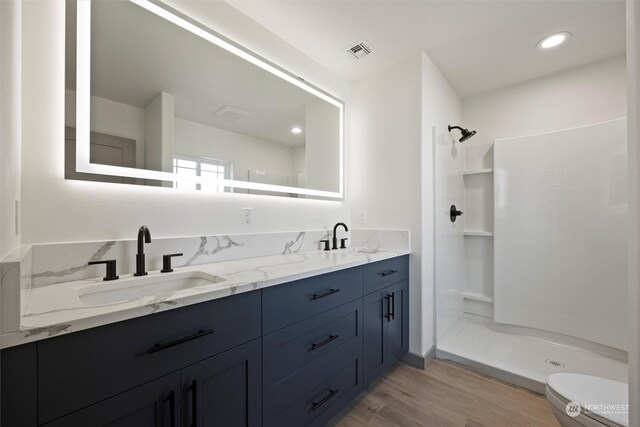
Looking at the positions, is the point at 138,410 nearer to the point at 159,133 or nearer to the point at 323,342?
the point at 323,342

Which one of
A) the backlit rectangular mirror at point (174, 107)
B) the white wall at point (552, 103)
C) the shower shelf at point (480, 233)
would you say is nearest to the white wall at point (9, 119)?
the backlit rectangular mirror at point (174, 107)

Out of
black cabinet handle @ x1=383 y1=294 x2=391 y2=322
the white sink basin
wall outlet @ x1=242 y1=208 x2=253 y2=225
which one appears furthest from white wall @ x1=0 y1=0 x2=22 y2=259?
black cabinet handle @ x1=383 y1=294 x2=391 y2=322

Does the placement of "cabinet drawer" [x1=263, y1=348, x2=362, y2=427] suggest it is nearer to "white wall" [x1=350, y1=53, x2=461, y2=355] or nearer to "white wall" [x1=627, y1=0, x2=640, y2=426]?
"white wall" [x1=350, y1=53, x2=461, y2=355]

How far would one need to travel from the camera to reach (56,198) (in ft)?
3.36

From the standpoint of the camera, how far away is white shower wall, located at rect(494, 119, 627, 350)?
2033 millimetres

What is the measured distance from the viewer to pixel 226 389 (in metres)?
0.91

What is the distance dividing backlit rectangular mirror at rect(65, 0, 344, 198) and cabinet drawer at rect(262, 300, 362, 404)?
0.91 m

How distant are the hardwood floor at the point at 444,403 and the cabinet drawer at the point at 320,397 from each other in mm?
181

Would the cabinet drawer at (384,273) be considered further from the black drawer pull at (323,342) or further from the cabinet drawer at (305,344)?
the black drawer pull at (323,342)

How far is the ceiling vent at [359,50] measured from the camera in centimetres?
196

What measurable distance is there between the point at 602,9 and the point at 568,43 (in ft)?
1.16

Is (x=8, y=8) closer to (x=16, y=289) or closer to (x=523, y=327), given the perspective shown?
(x=16, y=289)

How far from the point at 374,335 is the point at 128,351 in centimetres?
137

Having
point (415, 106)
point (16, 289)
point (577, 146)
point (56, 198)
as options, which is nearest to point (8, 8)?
point (56, 198)
